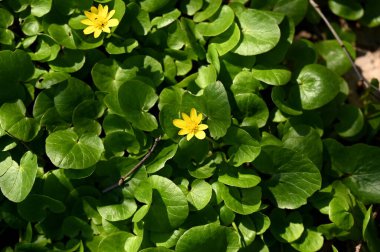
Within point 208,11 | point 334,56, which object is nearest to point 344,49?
point 334,56

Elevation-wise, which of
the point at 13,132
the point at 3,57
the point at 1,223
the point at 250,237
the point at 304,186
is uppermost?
the point at 3,57

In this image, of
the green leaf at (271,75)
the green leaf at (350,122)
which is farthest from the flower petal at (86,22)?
the green leaf at (350,122)

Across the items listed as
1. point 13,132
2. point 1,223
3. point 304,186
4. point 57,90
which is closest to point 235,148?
point 304,186

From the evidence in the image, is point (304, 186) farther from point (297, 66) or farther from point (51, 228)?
point (51, 228)

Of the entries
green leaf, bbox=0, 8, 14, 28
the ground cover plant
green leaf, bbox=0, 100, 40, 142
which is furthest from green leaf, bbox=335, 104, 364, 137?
green leaf, bbox=0, 8, 14, 28

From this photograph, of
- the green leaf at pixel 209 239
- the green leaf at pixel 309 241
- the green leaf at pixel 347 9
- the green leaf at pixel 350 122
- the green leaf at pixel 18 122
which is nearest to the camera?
the green leaf at pixel 209 239

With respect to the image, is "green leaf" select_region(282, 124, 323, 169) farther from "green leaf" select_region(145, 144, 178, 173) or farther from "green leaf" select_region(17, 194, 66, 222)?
"green leaf" select_region(17, 194, 66, 222)

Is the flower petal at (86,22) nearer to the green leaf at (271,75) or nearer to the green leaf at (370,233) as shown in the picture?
the green leaf at (271,75)

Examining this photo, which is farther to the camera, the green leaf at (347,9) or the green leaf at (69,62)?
the green leaf at (347,9)
